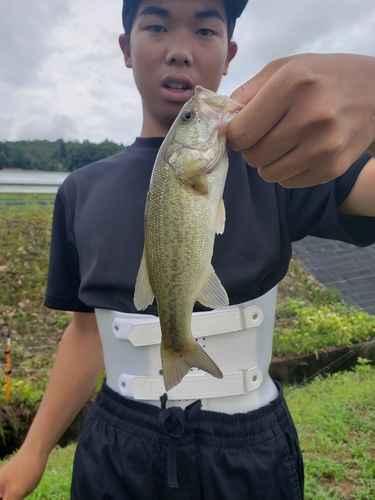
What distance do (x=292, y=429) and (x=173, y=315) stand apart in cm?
79

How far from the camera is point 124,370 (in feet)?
5.50

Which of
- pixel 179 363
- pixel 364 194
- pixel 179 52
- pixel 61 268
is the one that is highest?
pixel 179 52

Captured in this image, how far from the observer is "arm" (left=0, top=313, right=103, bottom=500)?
1.81 metres

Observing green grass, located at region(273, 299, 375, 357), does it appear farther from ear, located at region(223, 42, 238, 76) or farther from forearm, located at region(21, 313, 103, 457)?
ear, located at region(223, 42, 238, 76)

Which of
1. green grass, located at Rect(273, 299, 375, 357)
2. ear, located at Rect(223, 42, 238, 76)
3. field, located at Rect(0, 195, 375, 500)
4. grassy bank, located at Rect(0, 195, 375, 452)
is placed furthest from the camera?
green grass, located at Rect(273, 299, 375, 357)

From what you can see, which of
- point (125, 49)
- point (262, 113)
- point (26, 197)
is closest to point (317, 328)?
point (125, 49)

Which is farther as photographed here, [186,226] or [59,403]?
[59,403]

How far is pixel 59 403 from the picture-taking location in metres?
1.93

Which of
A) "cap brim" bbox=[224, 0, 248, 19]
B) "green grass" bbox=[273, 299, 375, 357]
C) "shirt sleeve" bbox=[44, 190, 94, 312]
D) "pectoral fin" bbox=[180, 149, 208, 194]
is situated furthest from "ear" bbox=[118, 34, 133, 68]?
"green grass" bbox=[273, 299, 375, 357]

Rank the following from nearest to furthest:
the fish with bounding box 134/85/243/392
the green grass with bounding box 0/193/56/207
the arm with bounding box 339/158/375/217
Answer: the fish with bounding box 134/85/243/392 → the arm with bounding box 339/158/375/217 → the green grass with bounding box 0/193/56/207

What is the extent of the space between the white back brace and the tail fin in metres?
0.24

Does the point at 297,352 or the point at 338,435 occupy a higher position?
the point at 338,435

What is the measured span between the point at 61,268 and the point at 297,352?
443 centimetres

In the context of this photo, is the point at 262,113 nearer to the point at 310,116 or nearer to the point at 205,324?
the point at 310,116
